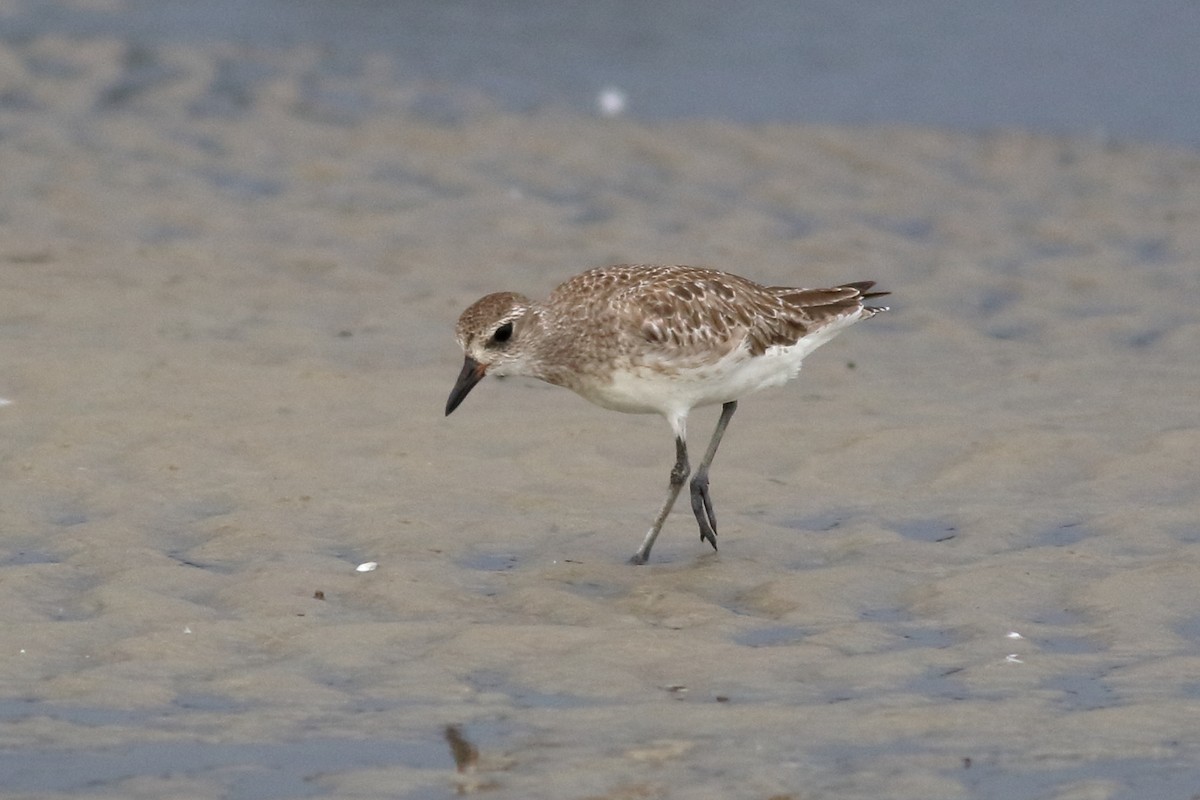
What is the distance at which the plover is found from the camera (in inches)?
331

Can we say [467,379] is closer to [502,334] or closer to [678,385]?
[502,334]

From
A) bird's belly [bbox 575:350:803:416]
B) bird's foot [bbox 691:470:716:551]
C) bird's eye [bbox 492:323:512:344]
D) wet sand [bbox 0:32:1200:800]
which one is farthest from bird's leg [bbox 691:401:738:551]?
bird's eye [bbox 492:323:512:344]

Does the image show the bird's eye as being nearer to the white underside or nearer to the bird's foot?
the white underside

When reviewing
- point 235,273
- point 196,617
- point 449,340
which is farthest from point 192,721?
point 235,273

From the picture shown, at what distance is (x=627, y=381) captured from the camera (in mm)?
8445

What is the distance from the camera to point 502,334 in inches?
331

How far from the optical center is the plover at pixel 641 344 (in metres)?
8.41

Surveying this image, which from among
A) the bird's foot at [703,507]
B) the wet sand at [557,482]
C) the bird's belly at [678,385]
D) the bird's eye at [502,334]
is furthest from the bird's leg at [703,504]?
the bird's eye at [502,334]

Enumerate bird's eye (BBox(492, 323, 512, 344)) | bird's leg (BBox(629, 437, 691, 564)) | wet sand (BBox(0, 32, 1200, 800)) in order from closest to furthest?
wet sand (BBox(0, 32, 1200, 800)), bird's eye (BBox(492, 323, 512, 344)), bird's leg (BBox(629, 437, 691, 564))

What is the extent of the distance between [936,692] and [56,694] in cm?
316

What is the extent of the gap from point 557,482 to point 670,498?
1.05 m

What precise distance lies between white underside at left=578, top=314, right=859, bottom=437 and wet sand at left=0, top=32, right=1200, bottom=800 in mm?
679

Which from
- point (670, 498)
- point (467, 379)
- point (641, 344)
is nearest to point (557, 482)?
point (670, 498)

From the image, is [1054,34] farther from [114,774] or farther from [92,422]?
[114,774]
